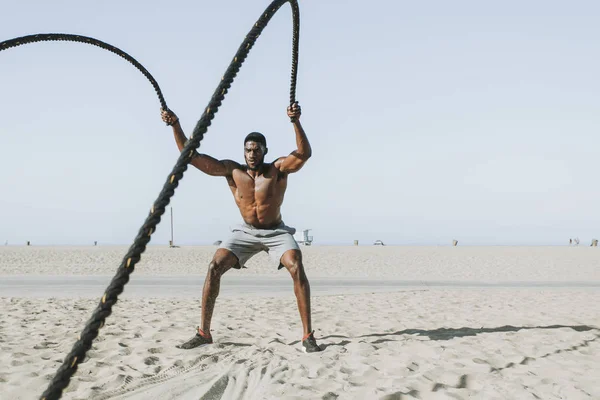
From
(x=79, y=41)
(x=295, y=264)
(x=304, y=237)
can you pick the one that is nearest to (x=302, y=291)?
(x=295, y=264)

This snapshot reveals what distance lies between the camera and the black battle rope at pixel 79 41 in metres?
3.03

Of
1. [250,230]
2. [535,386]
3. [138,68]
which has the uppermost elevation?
[138,68]

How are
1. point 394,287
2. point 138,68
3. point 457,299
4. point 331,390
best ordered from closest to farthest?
point 331,390, point 138,68, point 457,299, point 394,287

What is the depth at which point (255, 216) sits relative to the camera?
534cm

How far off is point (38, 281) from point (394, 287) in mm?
8690

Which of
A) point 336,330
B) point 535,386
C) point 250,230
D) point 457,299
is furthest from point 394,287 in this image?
point 535,386

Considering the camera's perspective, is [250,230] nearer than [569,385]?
No

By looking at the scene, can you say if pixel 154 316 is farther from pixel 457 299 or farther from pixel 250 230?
pixel 457 299

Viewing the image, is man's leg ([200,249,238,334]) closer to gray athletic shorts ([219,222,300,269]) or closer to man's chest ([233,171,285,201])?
gray athletic shorts ([219,222,300,269])

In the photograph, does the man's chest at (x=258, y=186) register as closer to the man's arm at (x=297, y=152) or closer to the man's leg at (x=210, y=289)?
the man's arm at (x=297, y=152)

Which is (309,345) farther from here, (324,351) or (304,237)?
(304,237)

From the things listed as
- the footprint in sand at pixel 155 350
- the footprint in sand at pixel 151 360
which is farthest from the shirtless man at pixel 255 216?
the footprint in sand at pixel 151 360

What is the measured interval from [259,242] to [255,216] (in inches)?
10.9

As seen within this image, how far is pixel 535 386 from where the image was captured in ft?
12.8
